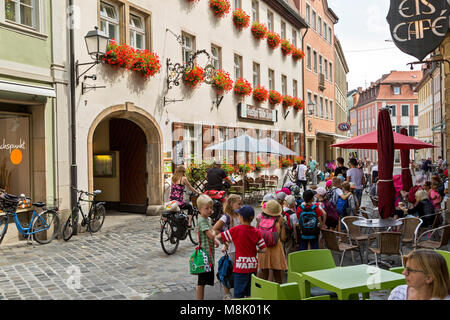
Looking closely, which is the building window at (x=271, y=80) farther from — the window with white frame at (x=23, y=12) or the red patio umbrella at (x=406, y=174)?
the window with white frame at (x=23, y=12)

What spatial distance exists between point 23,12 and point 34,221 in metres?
4.38

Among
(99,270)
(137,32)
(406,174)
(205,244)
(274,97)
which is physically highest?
(137,32)

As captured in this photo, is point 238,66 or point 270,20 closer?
point 238,66

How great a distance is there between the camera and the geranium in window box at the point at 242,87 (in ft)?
59.8

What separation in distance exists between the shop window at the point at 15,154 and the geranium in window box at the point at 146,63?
11.5 feet

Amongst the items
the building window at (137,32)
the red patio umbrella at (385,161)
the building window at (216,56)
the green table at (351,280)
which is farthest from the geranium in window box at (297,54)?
the green table at (351,280)

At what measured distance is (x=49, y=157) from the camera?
10.0 metres

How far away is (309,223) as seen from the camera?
6547 millimetres

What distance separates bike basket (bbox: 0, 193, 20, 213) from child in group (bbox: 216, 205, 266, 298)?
19.1ft

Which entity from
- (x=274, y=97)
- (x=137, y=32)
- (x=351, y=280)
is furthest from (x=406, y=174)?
(x=274, y=97)

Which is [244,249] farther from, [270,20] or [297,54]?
[297,54]

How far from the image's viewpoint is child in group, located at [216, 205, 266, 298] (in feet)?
15.7

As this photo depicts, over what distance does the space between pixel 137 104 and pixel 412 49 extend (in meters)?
7.29
